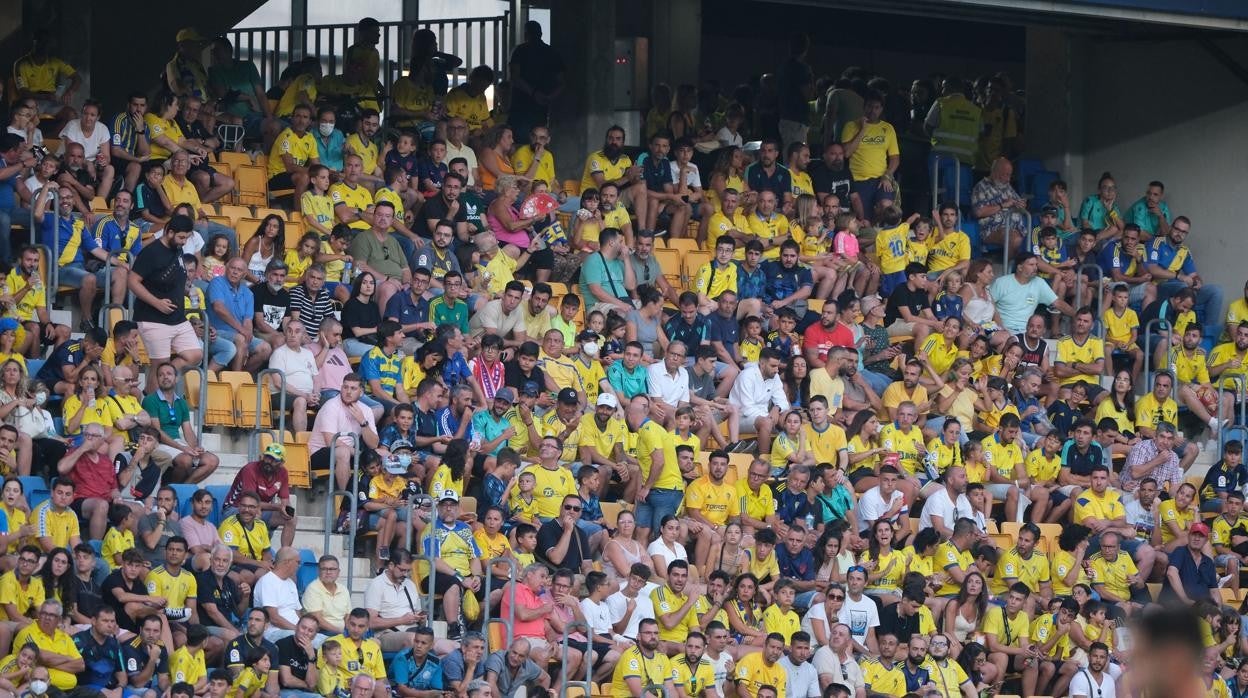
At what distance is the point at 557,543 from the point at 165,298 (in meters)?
3.30

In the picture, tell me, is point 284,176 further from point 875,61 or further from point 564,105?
point 875,61

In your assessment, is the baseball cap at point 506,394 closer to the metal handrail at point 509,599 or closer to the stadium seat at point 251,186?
the metal handrail at point 509,599

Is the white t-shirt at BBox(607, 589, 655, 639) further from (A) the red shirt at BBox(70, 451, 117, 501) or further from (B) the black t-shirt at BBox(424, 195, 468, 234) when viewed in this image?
(B) the black t-shirt at BBox(424, 195, 468, 234)

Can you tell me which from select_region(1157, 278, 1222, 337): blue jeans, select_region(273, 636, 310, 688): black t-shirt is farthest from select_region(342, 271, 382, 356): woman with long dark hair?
select_region(1157, 278, 1222, 337): blue jeans

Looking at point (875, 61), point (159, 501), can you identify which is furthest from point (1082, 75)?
point (159, 501)

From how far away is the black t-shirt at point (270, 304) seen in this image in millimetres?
15039

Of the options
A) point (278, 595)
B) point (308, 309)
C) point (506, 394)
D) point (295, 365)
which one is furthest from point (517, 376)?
point (278, 595)

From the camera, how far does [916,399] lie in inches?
664

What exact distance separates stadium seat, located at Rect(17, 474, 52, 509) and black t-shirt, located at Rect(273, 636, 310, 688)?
1.74 m

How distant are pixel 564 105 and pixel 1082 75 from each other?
5.79 meters

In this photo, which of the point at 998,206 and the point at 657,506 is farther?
the point at 998,206

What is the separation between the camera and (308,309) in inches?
598

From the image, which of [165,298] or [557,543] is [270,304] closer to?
[165,298]

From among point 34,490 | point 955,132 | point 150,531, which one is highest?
point 955,132
